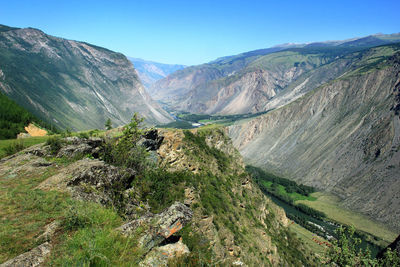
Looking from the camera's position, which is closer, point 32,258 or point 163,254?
point 32,258

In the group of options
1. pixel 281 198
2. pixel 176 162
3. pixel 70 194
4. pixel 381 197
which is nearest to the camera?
pixel 70 194

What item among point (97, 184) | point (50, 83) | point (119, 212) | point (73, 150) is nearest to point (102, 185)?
point (97, 184)

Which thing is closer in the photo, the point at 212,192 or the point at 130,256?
the point at 130,256

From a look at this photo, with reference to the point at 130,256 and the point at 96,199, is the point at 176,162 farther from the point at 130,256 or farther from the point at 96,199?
the point at 130,256

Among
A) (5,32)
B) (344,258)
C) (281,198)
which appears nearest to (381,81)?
(281,198)

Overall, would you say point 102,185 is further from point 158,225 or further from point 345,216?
point 345,216

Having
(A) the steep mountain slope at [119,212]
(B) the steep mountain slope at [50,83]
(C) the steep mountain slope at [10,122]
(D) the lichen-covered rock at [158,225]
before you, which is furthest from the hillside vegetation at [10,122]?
(B) the steep mountain slope at [50,83]
